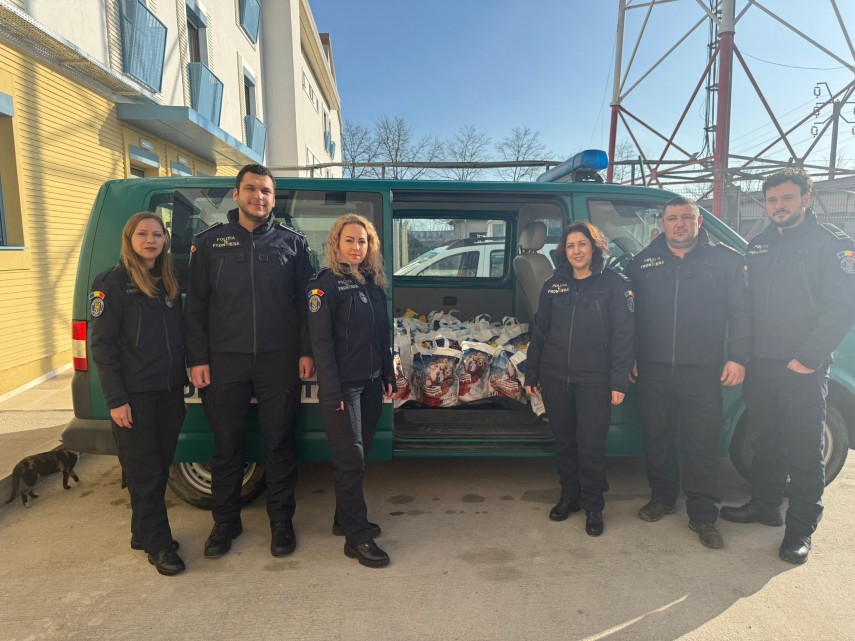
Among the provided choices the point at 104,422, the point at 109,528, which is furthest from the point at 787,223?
the point at 109,528

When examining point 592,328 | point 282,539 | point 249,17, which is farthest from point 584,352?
point 249,17

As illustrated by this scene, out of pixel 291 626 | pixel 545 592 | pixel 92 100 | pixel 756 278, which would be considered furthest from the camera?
pixel 92 100

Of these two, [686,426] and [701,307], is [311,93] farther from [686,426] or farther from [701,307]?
[686,426]

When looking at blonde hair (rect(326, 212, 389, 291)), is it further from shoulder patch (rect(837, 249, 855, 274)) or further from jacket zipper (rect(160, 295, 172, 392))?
shoulder patch (rect(837, 249, 855, 274))

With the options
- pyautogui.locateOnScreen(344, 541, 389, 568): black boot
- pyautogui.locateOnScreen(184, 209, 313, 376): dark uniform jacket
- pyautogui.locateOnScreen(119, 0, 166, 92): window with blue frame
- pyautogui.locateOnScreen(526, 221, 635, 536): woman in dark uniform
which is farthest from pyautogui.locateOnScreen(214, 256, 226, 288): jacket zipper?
pyautogui.locateOnScreen(119, 0, 166, 92): window with blue frame

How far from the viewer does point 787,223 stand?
8.70 feet

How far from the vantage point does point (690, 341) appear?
273 centimetres

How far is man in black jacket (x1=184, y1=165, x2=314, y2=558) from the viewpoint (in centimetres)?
251

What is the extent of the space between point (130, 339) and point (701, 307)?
9.23 feet

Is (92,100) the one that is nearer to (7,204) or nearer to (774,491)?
(7,204)

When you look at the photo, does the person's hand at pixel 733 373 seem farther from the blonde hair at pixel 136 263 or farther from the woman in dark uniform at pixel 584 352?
the blonde hair at pixel 136 263

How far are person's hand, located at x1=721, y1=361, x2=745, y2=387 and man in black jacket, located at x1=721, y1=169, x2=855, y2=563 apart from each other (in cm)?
9

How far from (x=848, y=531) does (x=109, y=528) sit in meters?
4.14

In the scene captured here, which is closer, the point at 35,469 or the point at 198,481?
the point at 198,481
